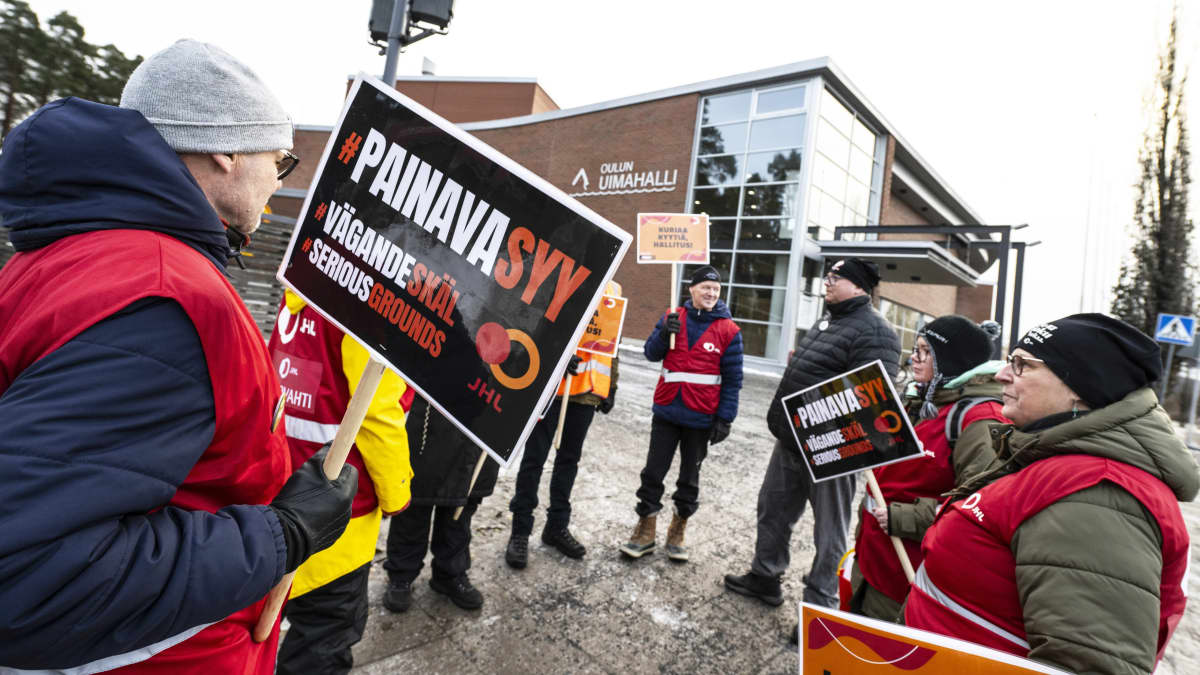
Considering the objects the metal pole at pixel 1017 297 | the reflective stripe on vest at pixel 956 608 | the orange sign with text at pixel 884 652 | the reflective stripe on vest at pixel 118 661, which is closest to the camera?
the reflective stripe on vest at pixel 118 661

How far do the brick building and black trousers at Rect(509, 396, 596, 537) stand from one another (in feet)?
43.7

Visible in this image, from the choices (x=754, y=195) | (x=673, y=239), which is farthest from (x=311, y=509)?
(x=754, y=195)

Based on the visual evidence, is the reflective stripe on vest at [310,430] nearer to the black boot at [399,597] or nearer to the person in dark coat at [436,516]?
the person in dark coat at [436,516]

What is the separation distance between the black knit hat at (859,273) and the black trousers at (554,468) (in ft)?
6.28

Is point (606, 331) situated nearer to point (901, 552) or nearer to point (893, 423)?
point (893, 423)

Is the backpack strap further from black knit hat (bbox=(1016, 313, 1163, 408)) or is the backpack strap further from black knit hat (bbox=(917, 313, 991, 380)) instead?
black knit hat (bbox=(1016, 313, 1163, 408))

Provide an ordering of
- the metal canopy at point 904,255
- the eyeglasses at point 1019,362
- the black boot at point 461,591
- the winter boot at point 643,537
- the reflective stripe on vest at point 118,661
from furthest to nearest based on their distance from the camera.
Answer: the metal canopy at point 904,255
the winter boot at point 643,537
the black boot at point 461,591
the eyeglasses at point 1019,362
the reflective stripe on vest at point 118,661

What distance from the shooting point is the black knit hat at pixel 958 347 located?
240cm

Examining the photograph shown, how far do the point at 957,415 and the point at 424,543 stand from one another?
2.60 meters

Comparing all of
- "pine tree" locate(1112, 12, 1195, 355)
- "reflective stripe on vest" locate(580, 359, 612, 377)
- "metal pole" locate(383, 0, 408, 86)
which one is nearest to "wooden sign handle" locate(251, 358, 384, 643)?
"reflective stripe on vest" locate(580, 359, 612, 377)

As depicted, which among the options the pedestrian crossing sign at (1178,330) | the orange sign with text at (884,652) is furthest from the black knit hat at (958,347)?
the pedestrian crossing sign at (1178,330)

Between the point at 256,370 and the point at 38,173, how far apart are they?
1.42 feet

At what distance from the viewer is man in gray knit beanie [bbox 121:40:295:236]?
3.34 ft

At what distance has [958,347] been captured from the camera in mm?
2416
